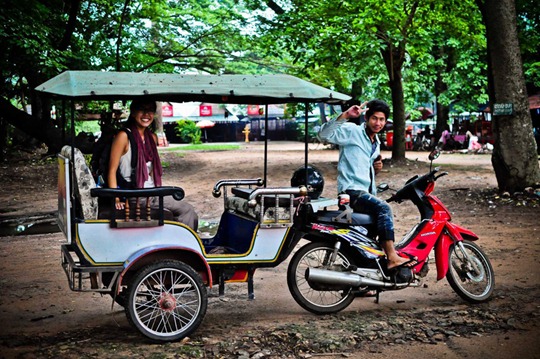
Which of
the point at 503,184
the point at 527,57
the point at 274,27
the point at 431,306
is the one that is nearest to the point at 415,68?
the point at 527,57

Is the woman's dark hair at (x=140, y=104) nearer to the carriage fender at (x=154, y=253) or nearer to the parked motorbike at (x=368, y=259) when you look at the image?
the carriage fender at (x=154, y=253)

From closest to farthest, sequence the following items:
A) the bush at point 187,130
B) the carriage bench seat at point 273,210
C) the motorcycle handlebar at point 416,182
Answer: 1. the carriage bench seat at point 273,210
2. the motorcycle handlebar at point 416,182
3. the bush at point 187,130

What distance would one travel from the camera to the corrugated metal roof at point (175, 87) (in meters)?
5.19

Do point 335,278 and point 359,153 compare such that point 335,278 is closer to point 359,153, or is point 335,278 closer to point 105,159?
point 359,153

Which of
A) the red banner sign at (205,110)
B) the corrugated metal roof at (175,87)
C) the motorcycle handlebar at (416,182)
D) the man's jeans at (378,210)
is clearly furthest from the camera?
the red banner sign at (205,110)

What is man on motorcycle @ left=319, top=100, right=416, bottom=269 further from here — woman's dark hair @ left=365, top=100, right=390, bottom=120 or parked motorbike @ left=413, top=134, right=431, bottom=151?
parked motorbike @ left=413, top=134, right=431, bottom=151

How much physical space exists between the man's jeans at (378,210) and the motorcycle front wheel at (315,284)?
15.3 inches

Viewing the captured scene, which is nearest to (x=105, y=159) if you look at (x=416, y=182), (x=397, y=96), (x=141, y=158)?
(x=141, y=158)

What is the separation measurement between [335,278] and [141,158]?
201 cm

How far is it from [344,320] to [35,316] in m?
2.76

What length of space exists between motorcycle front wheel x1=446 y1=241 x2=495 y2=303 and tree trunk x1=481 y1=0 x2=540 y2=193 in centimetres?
735

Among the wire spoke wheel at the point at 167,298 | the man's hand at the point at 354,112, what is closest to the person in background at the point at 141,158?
the wire spoke wheel at the point at 167,298

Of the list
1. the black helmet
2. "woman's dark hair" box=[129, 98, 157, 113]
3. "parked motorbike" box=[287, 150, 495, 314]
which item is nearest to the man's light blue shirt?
the black helmet

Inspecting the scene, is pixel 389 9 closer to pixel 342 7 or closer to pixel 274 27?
pixel 342 7
